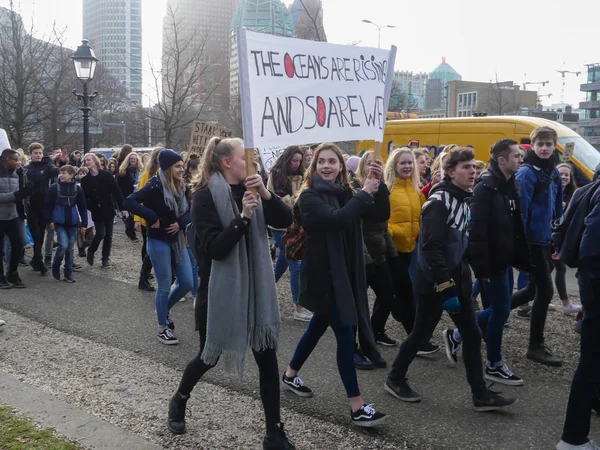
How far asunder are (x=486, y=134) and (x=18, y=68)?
1457 centimetres

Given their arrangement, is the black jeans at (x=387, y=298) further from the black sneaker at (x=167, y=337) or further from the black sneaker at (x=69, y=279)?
the black sneaker at (x=69, y=279)

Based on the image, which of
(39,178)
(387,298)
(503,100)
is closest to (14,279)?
(39,178)

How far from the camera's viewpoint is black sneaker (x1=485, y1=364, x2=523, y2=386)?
5043mm

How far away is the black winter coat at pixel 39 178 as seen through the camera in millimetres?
10117

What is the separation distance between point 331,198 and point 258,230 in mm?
722

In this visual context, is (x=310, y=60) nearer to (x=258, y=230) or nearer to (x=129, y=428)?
(x=258, y=230)

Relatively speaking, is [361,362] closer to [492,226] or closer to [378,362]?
[378,362]

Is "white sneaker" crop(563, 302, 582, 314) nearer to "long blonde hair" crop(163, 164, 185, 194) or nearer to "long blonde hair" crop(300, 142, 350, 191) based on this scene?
"long blonde hair" crop(300, 142, 350, 191)

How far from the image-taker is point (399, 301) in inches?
240

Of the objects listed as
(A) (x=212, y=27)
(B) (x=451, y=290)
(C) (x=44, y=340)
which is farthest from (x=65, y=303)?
(A) (x=212, y=27)

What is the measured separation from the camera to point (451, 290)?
436 centimetres

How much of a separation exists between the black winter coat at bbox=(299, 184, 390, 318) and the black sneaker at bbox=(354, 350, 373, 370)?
1.25 m

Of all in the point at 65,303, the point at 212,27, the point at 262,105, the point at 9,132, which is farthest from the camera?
the point at 212,27

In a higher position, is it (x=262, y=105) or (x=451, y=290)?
(x=262, y=105)
